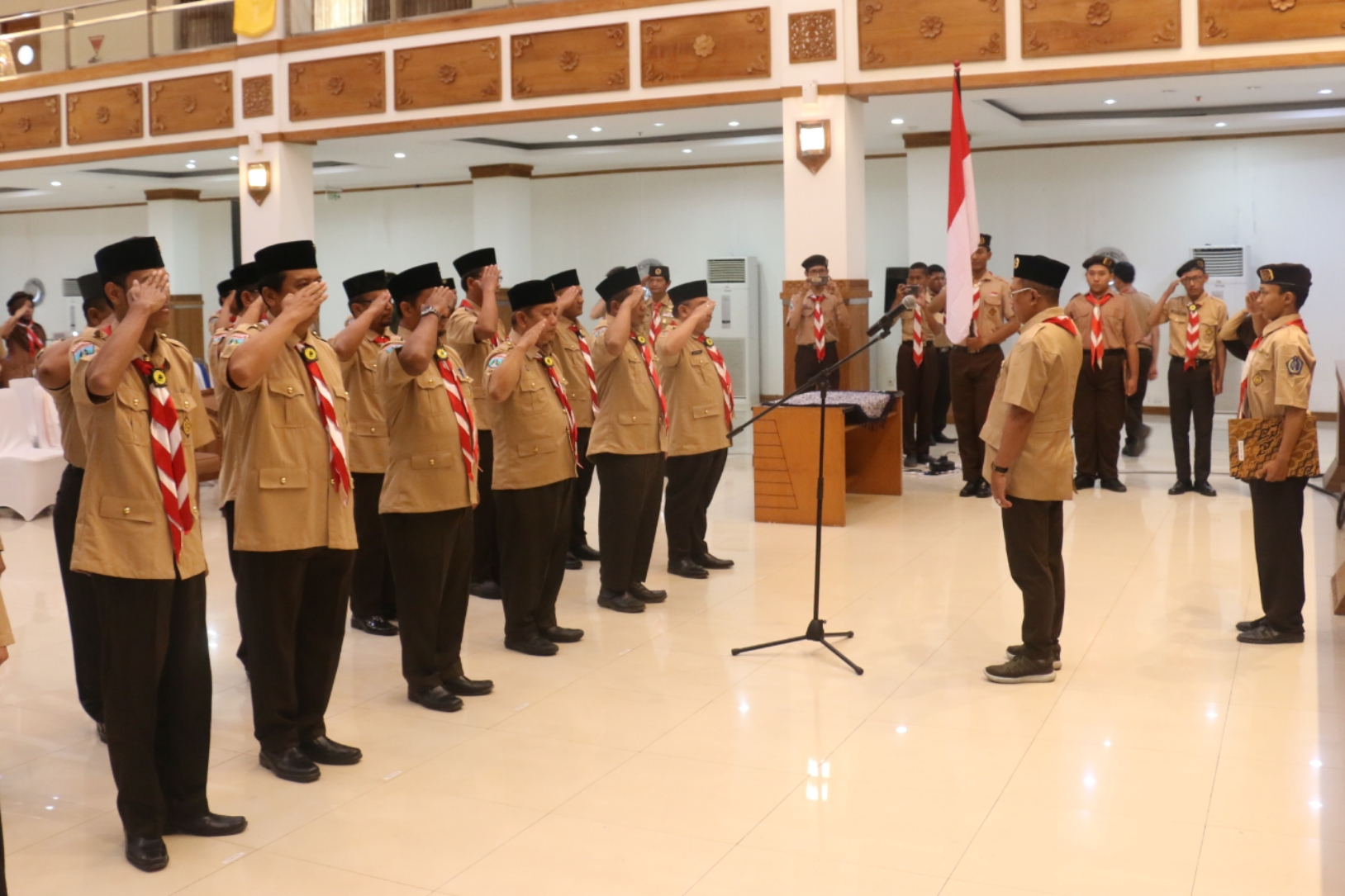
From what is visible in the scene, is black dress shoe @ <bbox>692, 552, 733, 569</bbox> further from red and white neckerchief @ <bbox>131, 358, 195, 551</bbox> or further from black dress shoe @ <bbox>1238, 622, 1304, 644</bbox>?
red and white neckerchief @ <bbox>131, 358, 195, 551</bbox>

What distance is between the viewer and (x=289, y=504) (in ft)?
11.9

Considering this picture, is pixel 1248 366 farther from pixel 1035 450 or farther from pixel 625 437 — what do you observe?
pixel 625 437

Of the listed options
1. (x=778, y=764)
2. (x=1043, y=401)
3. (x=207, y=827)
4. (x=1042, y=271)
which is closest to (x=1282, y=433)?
(x=1043, y=401)

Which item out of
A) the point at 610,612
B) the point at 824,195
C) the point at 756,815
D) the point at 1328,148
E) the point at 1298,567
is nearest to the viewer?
the point at 756,815

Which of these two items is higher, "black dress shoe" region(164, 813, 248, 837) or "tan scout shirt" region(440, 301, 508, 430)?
"tan scout shirt" region(440, 301, 508, 430)

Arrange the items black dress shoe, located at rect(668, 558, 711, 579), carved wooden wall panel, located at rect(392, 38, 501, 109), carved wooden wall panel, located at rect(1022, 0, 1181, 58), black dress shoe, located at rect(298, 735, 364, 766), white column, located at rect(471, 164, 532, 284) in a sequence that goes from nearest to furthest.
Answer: black dress shoe, located at rect(298, 735, 364, 766)
black dress shoe, located at rect(668, 558, 711, 579)
carved wooden wall panel, located at rect(1022, 0, 1181, 58)
carved wooden wall panel, located at rect(392, 38, 501, 109)
white column, located at rect(471, 164, 532, 284)

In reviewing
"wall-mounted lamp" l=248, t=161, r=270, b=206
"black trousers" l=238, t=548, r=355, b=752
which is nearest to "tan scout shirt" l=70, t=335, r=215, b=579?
"black trousers" l=238, t=548, r=355, b=752

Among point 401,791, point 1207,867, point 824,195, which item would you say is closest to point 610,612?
point 401,791

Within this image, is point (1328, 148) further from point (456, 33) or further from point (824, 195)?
point (456, 33)

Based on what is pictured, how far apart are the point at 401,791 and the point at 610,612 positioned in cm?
223

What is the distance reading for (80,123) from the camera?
43.9 ft

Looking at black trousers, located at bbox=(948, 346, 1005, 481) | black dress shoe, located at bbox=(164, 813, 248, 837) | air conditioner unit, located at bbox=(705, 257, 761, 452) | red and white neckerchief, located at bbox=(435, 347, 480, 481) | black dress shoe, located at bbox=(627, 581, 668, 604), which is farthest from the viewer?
air conditioner unit, located at bbox=(705, 257, 761, 452)

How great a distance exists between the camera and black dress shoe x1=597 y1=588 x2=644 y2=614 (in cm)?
591

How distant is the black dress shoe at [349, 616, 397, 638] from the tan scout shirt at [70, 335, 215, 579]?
239cm
